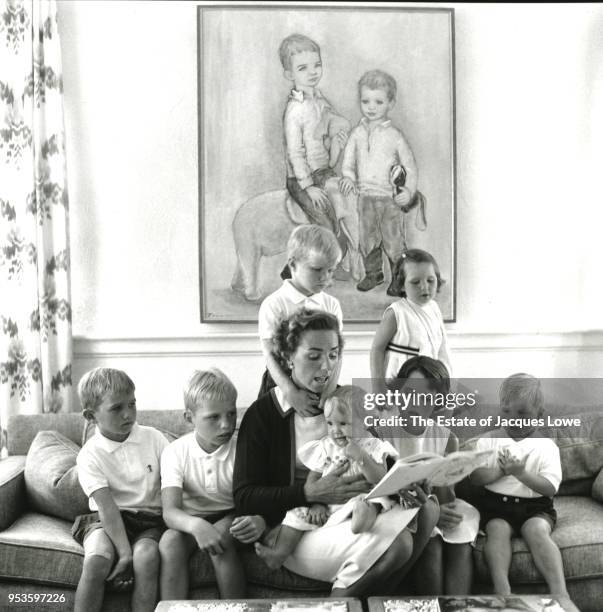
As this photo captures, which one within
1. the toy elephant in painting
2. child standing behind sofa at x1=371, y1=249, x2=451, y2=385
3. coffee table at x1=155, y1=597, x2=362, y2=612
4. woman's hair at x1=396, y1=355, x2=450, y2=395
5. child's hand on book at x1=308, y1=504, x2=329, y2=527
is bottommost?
coffee table at x1=155, y1=597, x2=362, y2=612

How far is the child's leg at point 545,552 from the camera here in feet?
8.45

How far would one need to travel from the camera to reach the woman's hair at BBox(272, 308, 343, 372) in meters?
2.61

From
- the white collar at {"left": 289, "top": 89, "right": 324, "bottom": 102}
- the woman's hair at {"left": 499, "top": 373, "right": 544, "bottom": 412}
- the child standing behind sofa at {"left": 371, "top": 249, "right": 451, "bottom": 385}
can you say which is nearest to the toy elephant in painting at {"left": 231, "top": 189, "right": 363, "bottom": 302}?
the white collar at {"left": 289, "top": 89, "right": 324, "bottom": 102}

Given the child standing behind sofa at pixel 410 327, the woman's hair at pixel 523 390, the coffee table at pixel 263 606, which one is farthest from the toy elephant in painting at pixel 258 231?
the coffee table at pixel 263 606

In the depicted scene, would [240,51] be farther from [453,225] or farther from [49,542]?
[49,542]

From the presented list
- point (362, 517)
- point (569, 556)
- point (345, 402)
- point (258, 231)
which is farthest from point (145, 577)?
point (258, 231)

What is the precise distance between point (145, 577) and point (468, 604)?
98 centimetres

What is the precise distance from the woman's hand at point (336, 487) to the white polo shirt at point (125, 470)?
1.83ft

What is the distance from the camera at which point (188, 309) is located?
390 cm

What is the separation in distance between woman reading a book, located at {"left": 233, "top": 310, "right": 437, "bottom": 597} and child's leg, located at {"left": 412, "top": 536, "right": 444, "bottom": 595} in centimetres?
11

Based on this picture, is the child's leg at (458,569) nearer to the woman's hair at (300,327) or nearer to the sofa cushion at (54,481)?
the woman's hair at (300,327)

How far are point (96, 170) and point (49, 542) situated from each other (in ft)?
6.03

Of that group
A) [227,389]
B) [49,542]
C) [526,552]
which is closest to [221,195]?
[227,389]

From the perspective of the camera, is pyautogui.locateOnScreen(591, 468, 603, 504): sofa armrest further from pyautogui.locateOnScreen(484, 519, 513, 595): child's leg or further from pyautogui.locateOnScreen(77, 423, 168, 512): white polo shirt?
pyautogui.locateOnScreen(77, 423, 168, 512): white polo shirt
